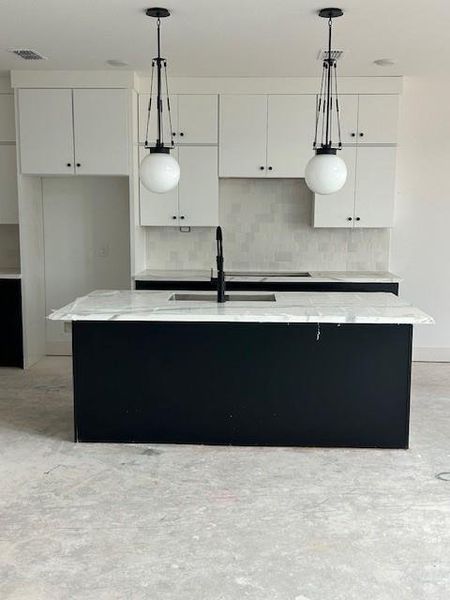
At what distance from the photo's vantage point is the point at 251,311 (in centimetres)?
358

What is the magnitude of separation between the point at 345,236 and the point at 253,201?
0.95 meters

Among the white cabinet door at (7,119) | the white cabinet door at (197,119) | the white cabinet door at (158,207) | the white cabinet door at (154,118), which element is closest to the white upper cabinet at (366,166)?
the white cabinet door at (197,119)

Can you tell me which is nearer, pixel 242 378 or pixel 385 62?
pixel 242 378

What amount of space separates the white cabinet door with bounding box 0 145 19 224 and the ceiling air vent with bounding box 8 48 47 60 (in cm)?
104

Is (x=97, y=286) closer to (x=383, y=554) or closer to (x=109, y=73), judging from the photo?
(x=109, y=73)

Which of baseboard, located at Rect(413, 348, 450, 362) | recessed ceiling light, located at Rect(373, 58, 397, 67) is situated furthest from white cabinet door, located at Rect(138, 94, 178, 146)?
baseboard, located at Rect(413, 348, 450, 362)

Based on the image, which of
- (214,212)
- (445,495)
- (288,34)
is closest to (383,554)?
(445,495)

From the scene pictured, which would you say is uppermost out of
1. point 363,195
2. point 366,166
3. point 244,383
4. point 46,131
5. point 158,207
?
point 46,131

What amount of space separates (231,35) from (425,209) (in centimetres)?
265

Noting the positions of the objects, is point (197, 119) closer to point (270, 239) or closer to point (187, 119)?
point (187, 119)

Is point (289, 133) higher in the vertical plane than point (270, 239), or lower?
higher

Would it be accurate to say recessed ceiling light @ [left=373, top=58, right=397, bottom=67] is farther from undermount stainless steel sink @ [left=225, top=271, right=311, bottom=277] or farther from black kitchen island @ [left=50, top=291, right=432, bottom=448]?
black kitchen island @ [left=50, top=291, right=432, bottom=448]

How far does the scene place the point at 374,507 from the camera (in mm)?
3055

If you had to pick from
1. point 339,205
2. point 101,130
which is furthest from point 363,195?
point 101,130
